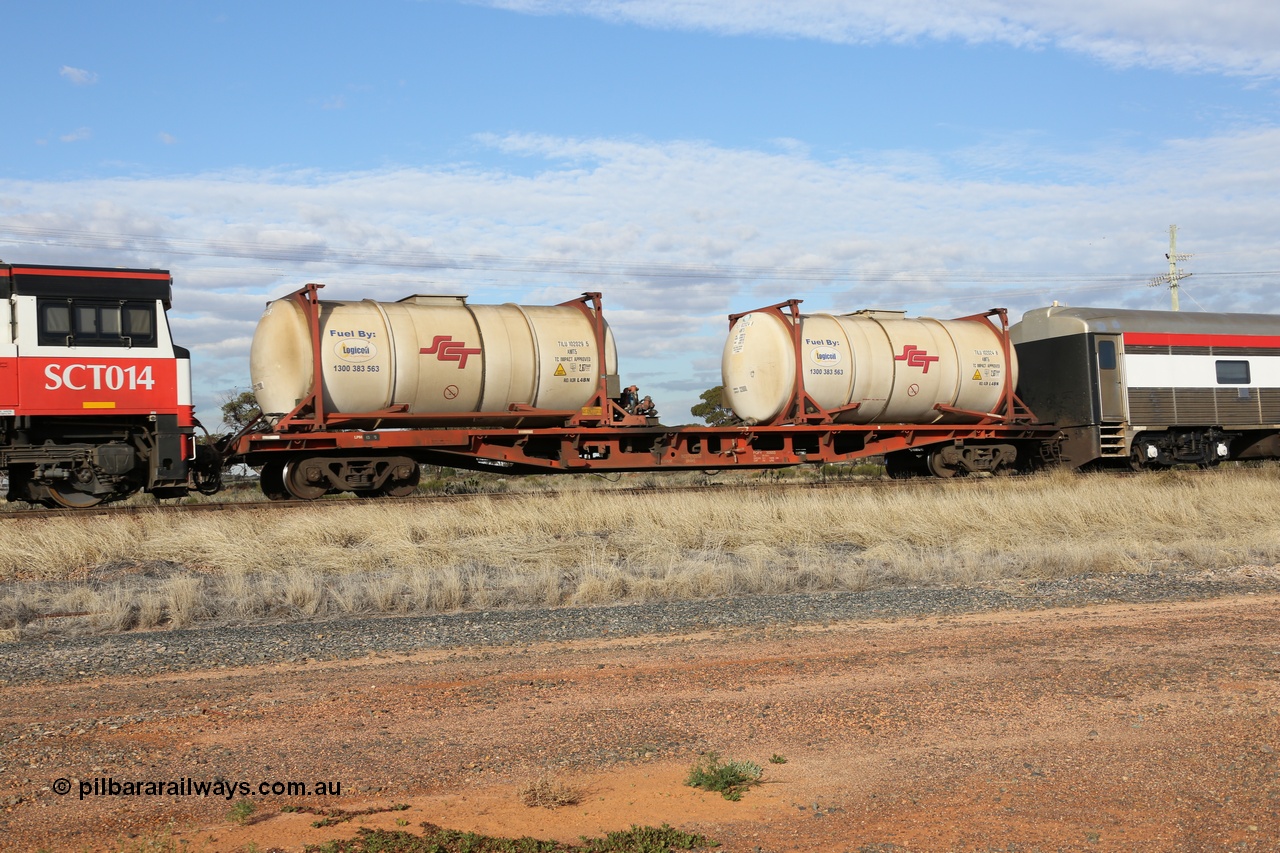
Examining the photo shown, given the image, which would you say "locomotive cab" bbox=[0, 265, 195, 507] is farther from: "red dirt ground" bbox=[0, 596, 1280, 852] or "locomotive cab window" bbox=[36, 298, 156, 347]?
"red dirt ground" bbox=[0, 596, 1280, 852]

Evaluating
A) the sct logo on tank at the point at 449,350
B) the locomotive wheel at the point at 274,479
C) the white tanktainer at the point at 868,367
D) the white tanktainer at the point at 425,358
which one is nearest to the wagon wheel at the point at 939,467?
the white tanktainer at the point at 868,367

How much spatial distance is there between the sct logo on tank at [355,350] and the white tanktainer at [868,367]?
7.19 meters

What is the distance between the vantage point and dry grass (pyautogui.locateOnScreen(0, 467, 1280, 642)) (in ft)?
29.1

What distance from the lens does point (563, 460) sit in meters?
17.5

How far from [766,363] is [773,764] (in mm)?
14928

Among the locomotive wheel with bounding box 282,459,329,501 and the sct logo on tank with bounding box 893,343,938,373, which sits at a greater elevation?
the sct logo on tank with bounding box 893,343,938,373

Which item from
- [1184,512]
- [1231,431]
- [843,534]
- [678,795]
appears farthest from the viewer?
[1231,431]

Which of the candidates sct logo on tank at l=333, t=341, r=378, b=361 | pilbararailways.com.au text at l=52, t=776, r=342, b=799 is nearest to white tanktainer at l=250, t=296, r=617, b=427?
sct logo on tank at l=333, t=341, r=378, b=361

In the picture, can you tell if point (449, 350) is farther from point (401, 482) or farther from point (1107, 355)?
point (1107, 355)

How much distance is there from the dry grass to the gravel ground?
1.97ft

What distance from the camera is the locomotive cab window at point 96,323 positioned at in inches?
547

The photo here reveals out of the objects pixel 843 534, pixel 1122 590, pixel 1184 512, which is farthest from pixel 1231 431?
pixel 1122 590

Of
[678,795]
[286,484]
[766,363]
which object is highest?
[766,363]

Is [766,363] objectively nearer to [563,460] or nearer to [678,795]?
[563,460]
